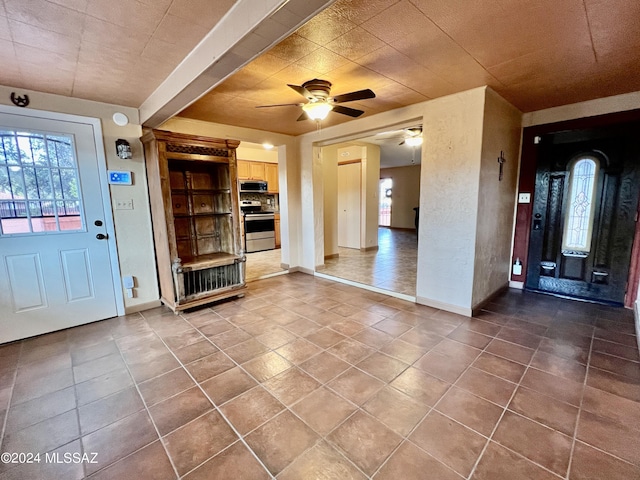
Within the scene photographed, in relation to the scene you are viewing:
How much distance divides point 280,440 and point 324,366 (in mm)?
728

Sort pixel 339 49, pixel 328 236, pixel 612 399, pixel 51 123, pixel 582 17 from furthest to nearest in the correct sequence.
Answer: pixel 328 236 < pixel 51 123 < pixel 339 49 < pixel 612 399 < pixel 582 17

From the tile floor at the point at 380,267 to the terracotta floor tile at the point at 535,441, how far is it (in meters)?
2.08

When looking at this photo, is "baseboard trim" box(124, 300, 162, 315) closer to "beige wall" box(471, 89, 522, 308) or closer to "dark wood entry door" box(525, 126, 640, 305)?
"beige wall" box(471, 89, 522, 308)

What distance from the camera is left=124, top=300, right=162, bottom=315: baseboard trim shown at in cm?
337

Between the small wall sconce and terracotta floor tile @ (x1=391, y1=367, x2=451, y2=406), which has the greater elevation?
the small wall sconce

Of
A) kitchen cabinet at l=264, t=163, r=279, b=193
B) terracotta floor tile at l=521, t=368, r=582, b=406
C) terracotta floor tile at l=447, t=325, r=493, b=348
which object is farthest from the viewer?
kitchen cabinet at l=264, t=163, r=279, b=193

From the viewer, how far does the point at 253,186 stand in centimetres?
698

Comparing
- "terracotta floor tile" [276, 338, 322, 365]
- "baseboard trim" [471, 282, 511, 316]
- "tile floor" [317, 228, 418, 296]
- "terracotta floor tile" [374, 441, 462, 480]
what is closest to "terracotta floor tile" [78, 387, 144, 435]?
"terracotta floor tile" [276, 338, 322, 365]

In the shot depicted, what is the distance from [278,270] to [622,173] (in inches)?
193

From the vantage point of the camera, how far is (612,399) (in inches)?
72.4

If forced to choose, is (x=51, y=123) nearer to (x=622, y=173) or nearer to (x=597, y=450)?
(x=597, y=450)

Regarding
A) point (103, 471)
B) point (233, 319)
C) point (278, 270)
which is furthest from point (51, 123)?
point (278, 270)

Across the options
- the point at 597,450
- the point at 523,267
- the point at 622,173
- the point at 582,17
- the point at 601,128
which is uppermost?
the point at 582,17

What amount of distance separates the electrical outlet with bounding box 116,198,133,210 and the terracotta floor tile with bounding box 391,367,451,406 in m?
3.38
